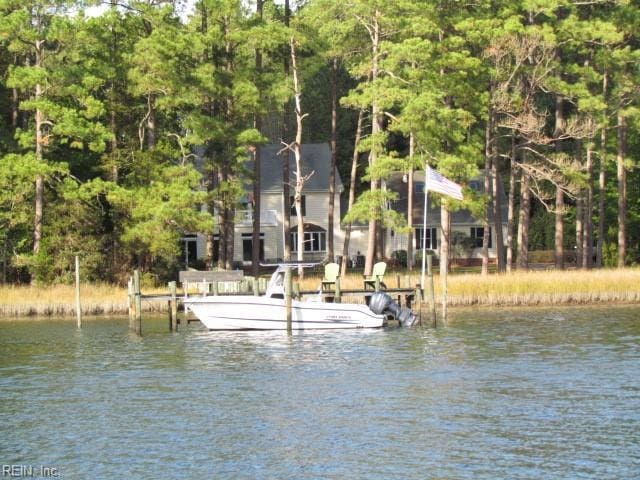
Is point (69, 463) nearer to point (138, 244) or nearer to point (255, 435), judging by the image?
point (255, 435)

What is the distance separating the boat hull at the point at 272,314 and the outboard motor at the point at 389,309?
41cm

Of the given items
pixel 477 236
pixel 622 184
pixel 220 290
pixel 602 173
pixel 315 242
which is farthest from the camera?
pixel 477 236

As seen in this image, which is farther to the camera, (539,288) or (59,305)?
(539,288)

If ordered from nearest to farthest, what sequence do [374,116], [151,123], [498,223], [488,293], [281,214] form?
[488,293] < [374,116] < [151,123] < [498,223] < [281,214]

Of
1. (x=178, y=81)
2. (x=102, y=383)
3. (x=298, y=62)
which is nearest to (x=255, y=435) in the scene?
(x=102, y=383)

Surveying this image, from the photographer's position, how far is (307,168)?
8125 centimetres

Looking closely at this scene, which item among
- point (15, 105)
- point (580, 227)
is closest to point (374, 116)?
point (580, 227)

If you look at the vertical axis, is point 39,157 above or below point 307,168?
below

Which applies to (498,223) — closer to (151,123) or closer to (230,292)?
(151,123)

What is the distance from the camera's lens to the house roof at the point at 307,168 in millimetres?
81125

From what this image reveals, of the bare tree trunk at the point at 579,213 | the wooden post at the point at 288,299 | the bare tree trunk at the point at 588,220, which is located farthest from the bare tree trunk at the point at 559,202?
the wooden post at the point at 288,299

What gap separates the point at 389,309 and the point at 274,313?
396 cm

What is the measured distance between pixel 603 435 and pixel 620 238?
132 feet

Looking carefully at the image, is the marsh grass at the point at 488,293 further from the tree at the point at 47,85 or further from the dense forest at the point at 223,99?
the tree at the point at 47,85
